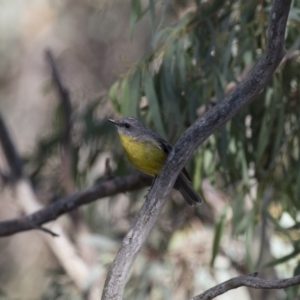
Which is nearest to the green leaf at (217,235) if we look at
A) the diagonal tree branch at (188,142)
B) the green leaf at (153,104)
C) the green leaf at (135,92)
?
the green leaf at (153,104)

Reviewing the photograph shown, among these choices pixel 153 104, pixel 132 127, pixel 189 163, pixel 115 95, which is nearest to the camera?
pixel 132 127

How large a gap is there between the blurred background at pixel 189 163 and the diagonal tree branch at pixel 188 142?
81 centimetres

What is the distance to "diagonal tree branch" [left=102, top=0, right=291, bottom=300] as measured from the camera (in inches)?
85.0

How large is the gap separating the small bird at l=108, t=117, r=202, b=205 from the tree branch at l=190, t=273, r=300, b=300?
92 centimetres

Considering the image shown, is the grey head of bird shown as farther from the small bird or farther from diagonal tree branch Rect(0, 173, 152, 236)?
diagonal tree branch Rect(0, 173, 152, 236)

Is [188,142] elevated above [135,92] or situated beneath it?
situated beneath

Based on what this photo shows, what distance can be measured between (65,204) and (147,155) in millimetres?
579

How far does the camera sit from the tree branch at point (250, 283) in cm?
198

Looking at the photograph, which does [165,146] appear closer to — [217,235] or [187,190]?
[187,190]

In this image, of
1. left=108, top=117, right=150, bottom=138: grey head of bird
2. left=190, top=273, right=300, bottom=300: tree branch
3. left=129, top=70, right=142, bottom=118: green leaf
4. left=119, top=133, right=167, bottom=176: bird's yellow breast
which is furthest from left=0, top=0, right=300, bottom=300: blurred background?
left=190, top=273, right=300, bottom=300: tree branch

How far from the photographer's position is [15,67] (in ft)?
33.9

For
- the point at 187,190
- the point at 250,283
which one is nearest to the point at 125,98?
the point at 187,190

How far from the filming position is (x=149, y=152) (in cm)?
304

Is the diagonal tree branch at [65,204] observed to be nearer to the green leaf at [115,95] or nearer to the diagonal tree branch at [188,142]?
the green leaf at [115,95]
